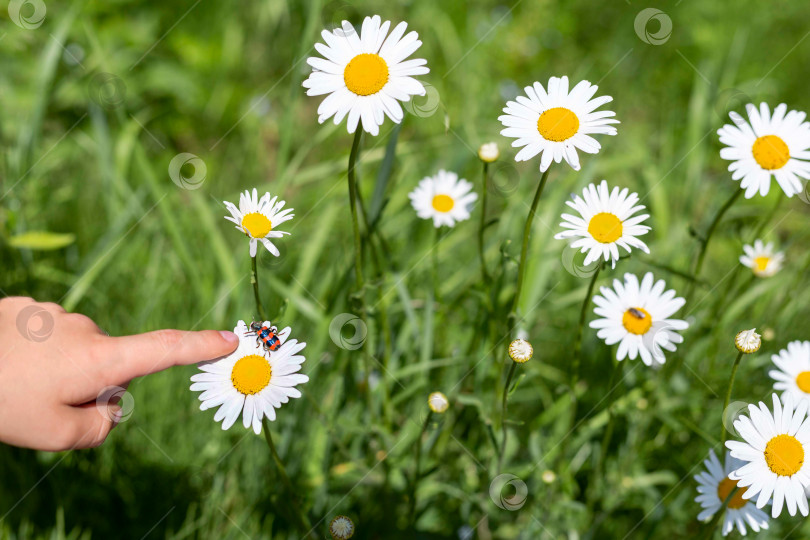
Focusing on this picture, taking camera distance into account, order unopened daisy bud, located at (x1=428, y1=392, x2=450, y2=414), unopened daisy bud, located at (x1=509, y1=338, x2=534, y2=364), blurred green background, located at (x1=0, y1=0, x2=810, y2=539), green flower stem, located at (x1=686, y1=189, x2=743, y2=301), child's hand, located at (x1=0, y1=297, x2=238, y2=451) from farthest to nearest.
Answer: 1. blurred green background, located at (x1=0, y1=0, x2=810, y2=539)
2. green flower stem, located at (x1=686, y1=189, x2=743, y2=301)
3. unopened daisy bud, located at (x1=428, y1=392, x2=450, y2=414)
4. unopened daisy bud, located at (x1=509, y1=338, x2=534, y2=364)
5. child's hand, located at (x1=0, y1=297, x2=238, y2=451)

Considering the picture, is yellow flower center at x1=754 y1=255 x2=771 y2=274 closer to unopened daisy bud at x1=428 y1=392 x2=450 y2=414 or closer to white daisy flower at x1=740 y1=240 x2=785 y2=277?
white daisy flower at x1=740 y1=240 x2=785 y2=277

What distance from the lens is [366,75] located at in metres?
1.31

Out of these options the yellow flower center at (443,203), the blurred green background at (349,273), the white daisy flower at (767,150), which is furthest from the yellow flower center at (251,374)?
the white daisy flower at (767,150)

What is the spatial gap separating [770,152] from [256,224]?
124 centimetres

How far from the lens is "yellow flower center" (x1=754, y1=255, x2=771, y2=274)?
2.03 m

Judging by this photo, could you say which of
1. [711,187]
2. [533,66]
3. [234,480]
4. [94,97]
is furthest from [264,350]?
[533,66]

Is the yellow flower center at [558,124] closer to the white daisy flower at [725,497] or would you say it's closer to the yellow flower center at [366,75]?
the yellow flower center at [366,75]

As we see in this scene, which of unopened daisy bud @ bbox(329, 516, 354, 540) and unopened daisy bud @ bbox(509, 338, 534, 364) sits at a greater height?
unopened daisy bud @ bbox(509, 338, 534, 364)

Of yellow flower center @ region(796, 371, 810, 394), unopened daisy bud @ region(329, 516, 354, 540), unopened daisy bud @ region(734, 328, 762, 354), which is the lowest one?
unopened daisy bud @ region(329, 516, 354, 540)

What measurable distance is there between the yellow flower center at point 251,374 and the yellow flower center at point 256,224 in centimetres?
25

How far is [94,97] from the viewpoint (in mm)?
2707

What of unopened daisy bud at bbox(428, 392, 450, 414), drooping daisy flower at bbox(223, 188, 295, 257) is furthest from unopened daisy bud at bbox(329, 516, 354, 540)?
drooping daisy flower at bbox(223, 188, 295, 257)

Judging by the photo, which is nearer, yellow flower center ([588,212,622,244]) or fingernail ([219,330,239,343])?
fingernail ([219,330,239,343])

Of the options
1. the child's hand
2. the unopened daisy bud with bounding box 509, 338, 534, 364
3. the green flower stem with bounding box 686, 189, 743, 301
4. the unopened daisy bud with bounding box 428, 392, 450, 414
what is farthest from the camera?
the green flower stem with bounding box 686, 189, 743, 301
